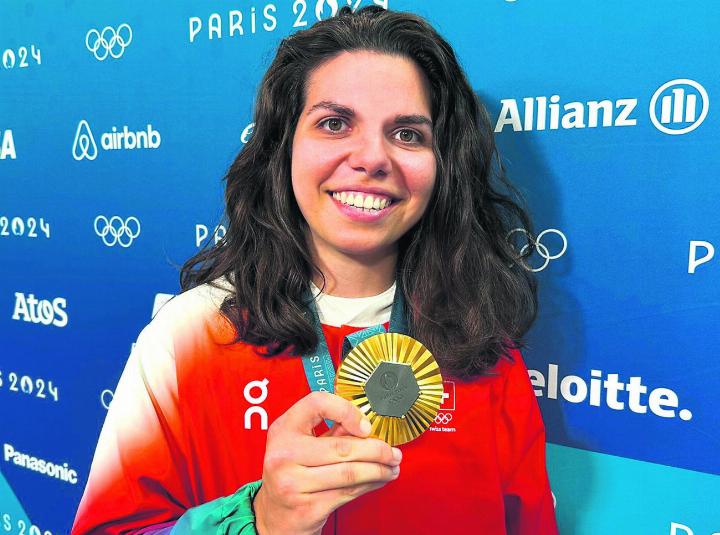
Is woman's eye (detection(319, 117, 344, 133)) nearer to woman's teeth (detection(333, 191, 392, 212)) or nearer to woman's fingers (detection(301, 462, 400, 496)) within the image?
woman's teeth (detection(333, 191, 392, 212))

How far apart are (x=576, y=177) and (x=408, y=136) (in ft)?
1.33

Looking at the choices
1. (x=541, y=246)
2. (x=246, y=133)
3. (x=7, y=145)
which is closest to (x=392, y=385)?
(x=541, y=246)

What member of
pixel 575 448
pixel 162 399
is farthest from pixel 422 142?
pixel 575 448

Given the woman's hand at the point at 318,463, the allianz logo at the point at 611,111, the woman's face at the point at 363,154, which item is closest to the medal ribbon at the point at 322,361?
the woman's face at the point at 363,154

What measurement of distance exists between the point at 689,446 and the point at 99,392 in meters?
1.67

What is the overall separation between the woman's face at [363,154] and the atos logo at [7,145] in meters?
1.53

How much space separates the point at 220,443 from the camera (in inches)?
40.9

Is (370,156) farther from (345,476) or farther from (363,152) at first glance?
(345,476)

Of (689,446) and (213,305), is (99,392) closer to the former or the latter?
(213,305)

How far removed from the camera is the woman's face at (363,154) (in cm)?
97

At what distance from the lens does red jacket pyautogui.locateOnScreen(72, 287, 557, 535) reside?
1004 mm

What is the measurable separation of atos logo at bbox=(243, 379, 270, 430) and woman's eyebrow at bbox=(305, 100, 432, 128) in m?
0.45

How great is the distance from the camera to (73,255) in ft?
6.63

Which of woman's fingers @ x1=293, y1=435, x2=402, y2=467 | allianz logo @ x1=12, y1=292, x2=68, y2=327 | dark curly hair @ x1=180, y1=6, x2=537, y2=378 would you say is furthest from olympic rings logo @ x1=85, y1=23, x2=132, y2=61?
woman's fingers @ x1=293, y1=435, x2=402, y2=467
